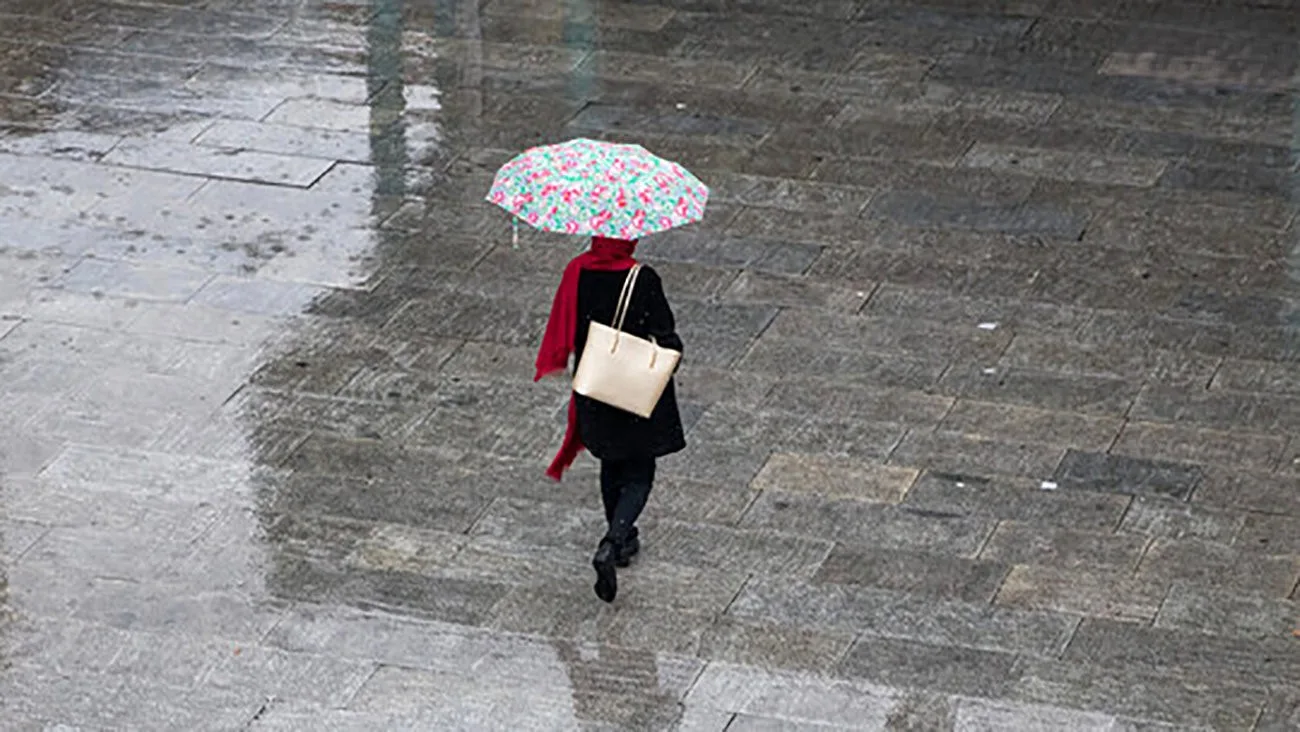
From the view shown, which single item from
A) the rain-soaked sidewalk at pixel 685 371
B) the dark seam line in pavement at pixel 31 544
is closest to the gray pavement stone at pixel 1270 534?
the rain-soaked sidewalk at pixel 685 371

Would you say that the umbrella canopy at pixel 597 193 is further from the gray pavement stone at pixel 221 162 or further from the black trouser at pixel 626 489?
the gray pavement stone at pixel 221 162

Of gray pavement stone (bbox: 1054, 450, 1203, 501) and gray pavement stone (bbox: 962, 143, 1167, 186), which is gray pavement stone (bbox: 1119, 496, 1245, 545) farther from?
gray pavement stone (bbox: 962, 143, 1167, 186)

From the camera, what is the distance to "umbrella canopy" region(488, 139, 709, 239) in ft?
27.5

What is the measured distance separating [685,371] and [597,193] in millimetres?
2465

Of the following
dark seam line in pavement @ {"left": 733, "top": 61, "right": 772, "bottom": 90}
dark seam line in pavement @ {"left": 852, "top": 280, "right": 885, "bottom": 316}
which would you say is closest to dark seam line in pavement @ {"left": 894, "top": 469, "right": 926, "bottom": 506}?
dark seam line in pavement @ {"left": 852, "top": 280, "right": 885, "bottom": 316}

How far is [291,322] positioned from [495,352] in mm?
939

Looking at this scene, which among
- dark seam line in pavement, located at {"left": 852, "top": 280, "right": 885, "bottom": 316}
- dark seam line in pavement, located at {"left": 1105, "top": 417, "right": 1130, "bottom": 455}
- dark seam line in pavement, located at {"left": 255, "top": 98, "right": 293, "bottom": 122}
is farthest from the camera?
dark seam line in pavement, located at {"left": 255, "top": 98, "right": 293, "bottom": 122}

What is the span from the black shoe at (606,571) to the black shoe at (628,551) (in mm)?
112

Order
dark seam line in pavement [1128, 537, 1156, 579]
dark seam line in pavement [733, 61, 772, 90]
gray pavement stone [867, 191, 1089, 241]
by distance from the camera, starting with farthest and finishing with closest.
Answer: dark seam line in pavement [733, 61, 772, 90]
gray pavement stone [867, 191, 1089, 241]
dark seam line in pavement [1128, 537, 1156, 579]

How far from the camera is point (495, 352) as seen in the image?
35.9 ft

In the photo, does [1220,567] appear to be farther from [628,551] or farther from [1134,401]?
[628,551]

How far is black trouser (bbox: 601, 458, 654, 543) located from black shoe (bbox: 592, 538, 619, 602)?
53 mm

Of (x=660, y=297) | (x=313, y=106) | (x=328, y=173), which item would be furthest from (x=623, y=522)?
(x=313, y=106)

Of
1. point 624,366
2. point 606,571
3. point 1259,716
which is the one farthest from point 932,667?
point 624,366
